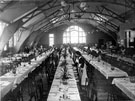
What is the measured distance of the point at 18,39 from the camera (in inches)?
914

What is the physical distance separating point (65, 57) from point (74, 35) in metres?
24.1

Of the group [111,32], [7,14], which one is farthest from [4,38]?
[111,32]

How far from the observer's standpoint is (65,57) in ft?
40.8

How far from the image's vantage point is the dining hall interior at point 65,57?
233 inches

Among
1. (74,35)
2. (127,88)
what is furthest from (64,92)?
(74,35)

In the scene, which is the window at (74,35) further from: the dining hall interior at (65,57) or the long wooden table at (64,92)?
the long wooden table at (64,92)

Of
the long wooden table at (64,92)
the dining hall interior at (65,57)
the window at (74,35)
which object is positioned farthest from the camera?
the window at (74,35)

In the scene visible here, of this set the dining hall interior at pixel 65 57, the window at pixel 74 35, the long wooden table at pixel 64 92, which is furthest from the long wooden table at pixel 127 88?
the window at pixel 74 35

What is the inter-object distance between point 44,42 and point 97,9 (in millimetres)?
17259

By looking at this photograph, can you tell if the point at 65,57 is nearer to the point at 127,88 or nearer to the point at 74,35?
the point at 127,88

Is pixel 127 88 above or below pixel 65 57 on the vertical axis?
below

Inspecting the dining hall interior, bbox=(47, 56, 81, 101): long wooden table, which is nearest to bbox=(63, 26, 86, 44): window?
the dining hall interior

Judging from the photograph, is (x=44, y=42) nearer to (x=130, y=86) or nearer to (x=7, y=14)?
(x=7, y=14)

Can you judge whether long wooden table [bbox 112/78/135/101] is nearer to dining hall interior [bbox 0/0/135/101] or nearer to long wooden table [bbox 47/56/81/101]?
dining hall interior [bbox 0/0/135/101]
